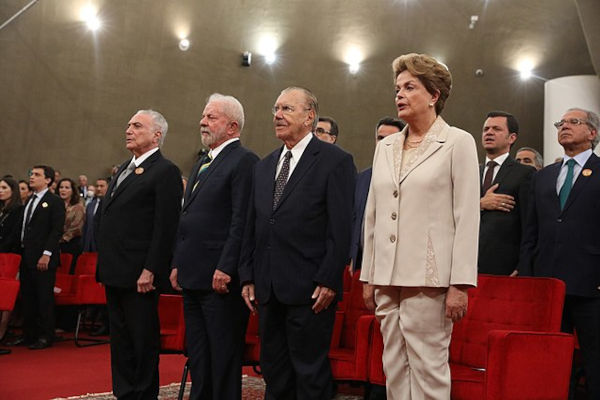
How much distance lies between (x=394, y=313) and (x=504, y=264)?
5.96 feet

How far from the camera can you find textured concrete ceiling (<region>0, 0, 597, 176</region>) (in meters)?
9.88

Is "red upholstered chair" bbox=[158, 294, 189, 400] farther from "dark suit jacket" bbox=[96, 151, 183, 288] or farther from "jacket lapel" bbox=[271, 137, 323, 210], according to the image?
"jacket lapel" bbox=[271, 137, 323, 210]

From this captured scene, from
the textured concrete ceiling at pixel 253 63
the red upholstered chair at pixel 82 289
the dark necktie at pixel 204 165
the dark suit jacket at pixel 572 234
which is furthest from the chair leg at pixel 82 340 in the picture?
the dark suit jacket at pixel 572 234

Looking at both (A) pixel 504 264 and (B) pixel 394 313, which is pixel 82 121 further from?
(B) pixel 394 313

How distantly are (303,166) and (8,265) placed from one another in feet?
12.5

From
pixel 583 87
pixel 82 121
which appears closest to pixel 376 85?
pixel 583 87

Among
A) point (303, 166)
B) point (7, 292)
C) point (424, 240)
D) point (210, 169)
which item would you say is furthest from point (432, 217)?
point (7, 292)

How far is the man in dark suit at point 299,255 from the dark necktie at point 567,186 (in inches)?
50.2

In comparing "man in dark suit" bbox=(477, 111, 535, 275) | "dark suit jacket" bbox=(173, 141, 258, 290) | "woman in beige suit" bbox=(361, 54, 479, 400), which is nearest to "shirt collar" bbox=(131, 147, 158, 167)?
"dark suit jacket" bbox=(173, 141, 258, 290)

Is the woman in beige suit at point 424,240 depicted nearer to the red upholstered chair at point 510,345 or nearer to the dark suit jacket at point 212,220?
the red upholstered chair at point 510,345

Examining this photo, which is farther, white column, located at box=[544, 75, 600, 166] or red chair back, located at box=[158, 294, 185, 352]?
A: white column, located at box=[544, 75, 600, 166]

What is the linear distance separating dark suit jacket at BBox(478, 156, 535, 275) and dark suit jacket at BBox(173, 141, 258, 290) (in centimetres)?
144

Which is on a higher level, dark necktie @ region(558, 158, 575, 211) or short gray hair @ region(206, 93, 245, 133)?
short gray hair @ region(206, 93, 245, 133)

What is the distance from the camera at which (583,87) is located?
34.4 feet
